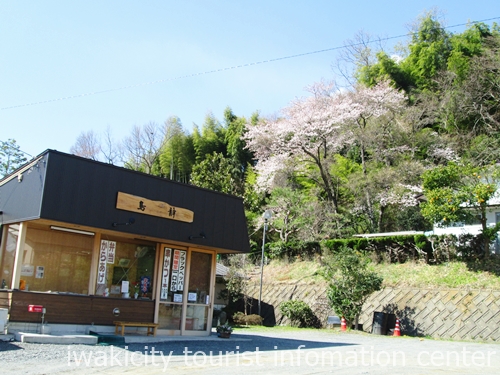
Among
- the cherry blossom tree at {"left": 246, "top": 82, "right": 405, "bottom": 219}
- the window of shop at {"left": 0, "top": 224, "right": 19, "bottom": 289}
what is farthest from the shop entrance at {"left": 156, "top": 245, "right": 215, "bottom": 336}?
the cherry blossom tree at {"left": 246, "top": 82, "right": 405, "bottom": 219}

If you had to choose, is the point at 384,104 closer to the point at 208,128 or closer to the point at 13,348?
the point at 208,128

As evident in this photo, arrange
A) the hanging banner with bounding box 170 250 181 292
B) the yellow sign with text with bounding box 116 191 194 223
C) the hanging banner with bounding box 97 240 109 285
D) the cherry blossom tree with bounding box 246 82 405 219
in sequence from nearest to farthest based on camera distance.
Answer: the yellow sign with text with bounding box 116 191 194 223
the hanging banner with bounding box 97 240 109 285
the hanging banner with bounding box 170 250 181 292
the cherry blossom tree with bounding box 246 82 405 219

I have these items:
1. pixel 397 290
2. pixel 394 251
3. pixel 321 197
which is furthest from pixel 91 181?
pixel 321 197

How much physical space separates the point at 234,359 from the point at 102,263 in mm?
4443

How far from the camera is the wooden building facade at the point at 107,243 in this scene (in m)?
10.6

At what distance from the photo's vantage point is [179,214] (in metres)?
12.6

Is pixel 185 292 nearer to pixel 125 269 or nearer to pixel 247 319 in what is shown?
pixel 125 269

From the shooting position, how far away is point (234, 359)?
30.2ft

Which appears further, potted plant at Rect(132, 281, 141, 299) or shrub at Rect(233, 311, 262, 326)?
shrub at Rect(233, 311, 262, 326)

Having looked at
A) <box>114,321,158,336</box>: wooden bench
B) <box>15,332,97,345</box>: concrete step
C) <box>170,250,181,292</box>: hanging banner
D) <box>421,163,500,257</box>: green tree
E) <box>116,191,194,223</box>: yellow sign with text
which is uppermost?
<box>421,163,500,257</box>: green tree

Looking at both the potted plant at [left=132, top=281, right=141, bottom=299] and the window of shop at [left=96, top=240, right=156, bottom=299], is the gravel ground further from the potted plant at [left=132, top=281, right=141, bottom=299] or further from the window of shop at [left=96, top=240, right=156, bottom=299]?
the window of shop at [left=96, top=240, right=156, bottom=299]

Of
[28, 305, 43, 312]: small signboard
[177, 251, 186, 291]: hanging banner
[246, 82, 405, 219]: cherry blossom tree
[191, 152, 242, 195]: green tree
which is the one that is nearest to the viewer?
[28, 305, 43, 312]: small signboard

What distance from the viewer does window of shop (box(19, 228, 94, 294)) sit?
11.0 m

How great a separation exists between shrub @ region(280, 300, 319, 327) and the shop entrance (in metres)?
7.35
